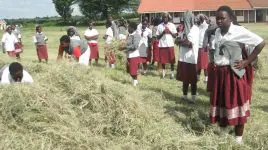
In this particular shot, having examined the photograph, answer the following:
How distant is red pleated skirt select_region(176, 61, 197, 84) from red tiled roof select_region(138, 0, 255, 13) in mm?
45690

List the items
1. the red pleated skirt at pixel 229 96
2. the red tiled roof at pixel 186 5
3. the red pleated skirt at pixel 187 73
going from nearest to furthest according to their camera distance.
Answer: the red pleated skirt at pixel 229 96
the red pleated skirt at pixel 187 73
the red tiled roof at pixel 186 5

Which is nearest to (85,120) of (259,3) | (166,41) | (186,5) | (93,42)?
(166,41)

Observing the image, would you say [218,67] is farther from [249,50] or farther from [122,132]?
[122,132]

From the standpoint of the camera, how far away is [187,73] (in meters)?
8.27

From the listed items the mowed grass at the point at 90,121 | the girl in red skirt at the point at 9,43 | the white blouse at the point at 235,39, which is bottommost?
the mowed grass at the point at 90,121

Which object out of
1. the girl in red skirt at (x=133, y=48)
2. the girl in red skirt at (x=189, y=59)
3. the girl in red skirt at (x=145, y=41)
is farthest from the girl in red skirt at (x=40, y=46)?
the girl in red skirt at (x=189, y=59)

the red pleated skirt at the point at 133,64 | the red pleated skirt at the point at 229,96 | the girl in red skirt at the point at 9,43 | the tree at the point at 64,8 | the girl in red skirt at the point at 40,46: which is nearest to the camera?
the red pleated skirt at the point at 229,96

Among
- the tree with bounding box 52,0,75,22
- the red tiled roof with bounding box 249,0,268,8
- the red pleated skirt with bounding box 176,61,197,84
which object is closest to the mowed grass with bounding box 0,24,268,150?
the red pleated skirt with bounding box 176,61,197,84

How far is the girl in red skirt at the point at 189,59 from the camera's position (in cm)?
825

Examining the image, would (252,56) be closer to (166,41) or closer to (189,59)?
(189,59)

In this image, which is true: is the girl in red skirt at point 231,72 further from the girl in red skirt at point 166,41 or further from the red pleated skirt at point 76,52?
the girl in red skirt at point 166,41

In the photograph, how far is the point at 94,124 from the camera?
18.4ft

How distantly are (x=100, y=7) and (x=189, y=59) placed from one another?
Answer: 55572 millimetres

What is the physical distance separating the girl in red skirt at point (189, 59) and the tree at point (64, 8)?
66.0m
